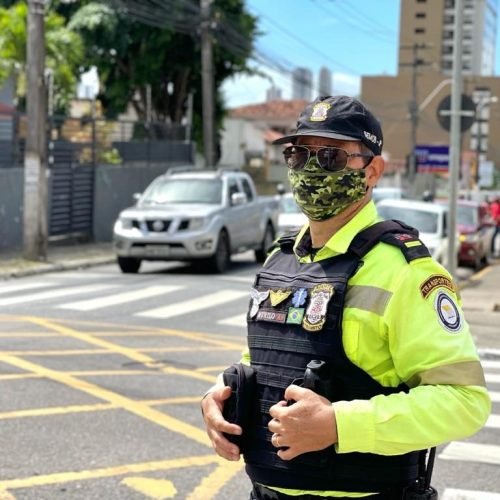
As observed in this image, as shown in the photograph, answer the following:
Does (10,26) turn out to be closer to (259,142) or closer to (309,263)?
(309,263)

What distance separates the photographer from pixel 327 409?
2150 mm

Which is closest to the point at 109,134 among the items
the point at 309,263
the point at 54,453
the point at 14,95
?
the point at 14,95

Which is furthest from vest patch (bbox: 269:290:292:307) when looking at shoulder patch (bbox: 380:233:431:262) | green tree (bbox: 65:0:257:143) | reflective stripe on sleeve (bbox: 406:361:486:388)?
green tree (bbox: 65:0:257:143)

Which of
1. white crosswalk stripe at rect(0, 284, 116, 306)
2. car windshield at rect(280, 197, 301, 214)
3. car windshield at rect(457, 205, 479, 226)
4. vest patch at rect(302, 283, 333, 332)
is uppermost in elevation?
vest patch at rect(302, 283, 333, 332)

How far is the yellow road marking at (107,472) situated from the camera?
17.0 ft

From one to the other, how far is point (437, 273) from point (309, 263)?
0.33 meters

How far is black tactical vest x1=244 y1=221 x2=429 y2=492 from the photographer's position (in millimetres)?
2271

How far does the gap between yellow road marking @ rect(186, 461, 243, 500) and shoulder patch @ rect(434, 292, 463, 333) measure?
3089 mm

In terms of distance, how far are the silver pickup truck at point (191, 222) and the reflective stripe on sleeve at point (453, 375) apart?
1424 centimetres

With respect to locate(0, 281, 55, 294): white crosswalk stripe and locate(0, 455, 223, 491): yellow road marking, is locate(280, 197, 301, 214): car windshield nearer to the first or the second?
locate(0, 281, 55, 294): white crosswalk stripe

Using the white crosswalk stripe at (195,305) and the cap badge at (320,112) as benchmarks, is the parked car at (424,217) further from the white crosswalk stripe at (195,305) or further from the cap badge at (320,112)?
the cap badge at (320,112)

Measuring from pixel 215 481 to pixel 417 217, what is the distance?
13822 mm

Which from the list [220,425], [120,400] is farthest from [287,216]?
[220,425]

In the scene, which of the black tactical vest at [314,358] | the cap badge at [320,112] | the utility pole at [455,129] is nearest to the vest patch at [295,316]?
the black tactical vest at [314,358]
